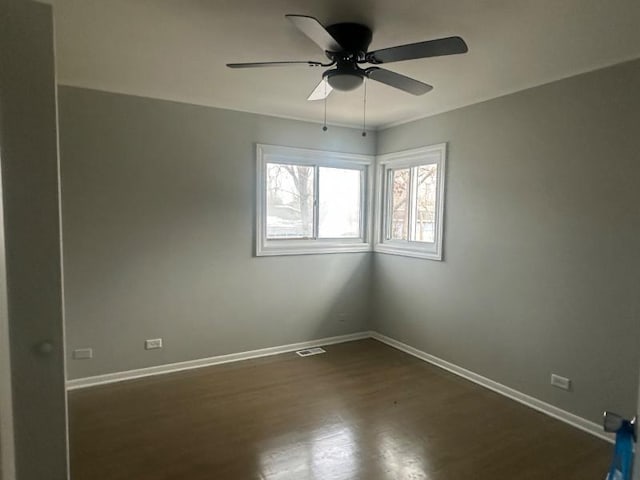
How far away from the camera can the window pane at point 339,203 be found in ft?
15.1

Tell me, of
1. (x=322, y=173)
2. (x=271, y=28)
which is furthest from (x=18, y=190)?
(x=322, y=173)

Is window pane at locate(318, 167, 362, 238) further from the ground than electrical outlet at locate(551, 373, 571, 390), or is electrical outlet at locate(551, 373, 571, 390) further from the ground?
window pane at locate(318, 167, 362, 238)

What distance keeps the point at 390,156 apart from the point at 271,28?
2.58 meters

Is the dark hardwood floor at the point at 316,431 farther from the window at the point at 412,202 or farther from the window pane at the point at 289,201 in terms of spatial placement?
the window pane at the point at 289,201

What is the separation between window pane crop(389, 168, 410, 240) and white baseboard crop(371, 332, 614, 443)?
1.28m

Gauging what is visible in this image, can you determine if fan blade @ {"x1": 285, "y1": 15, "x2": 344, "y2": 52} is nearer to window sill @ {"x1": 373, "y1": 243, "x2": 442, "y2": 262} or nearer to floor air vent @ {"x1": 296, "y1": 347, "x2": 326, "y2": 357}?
window sill @ {"x1": 373, "y1": 243, "x2": 442, "y2": 262}

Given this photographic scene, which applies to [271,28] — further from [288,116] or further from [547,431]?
[547,431]

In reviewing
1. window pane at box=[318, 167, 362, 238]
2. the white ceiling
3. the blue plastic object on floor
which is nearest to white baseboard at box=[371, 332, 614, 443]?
window pane at box=[318, 167, 362, 238]

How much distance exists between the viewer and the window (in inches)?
157

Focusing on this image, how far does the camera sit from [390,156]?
457 centimetres

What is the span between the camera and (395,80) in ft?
7.96

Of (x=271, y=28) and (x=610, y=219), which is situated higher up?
(x=271, y=28)

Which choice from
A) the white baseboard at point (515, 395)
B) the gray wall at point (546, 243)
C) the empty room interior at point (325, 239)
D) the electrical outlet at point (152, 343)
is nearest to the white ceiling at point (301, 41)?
the empty room interior at point (325, 239)

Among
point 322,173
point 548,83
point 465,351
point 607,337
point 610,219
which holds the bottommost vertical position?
point 465,351
